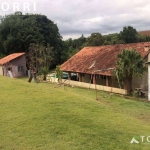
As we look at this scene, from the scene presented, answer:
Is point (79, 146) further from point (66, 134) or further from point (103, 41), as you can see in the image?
point (103, 41)

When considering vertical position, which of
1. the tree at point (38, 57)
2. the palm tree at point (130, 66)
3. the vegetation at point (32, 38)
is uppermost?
the vegetation at point (32, 38)

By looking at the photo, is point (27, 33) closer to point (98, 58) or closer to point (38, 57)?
point (38, 57)

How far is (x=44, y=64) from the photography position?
34.7 meters

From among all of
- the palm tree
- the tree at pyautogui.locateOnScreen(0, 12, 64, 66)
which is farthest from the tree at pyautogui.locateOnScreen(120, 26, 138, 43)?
the palm tree

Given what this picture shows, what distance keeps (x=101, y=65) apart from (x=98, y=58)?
2269 millimetres

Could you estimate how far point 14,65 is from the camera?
1403 inches

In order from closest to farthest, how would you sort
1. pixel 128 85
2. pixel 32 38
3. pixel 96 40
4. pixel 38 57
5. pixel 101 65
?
pixel 128 85
pixel 101 65
pixel 38 57
pixel 32 38
pixel 96 40

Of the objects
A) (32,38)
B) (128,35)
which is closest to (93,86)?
(32,38)

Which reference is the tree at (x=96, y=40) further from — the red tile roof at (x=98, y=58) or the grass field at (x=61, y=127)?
the grass field at (x=61, y=127)

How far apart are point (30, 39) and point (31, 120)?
106 ft

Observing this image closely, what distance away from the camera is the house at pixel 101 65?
21.0 metres

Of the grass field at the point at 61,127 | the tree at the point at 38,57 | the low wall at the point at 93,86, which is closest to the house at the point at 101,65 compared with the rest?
the low wall at the point at 93,86

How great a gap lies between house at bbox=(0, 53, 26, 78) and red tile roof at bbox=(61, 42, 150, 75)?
10.5 m

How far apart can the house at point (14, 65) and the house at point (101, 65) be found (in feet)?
34.6
